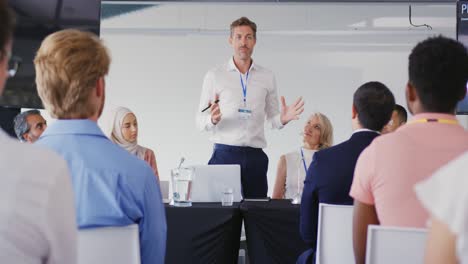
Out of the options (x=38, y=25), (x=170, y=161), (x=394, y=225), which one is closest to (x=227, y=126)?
(x=38, y=25)

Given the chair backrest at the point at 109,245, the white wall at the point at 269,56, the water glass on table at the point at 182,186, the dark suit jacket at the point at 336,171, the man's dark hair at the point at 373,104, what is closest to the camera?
the chair backrest at the point at 109,245

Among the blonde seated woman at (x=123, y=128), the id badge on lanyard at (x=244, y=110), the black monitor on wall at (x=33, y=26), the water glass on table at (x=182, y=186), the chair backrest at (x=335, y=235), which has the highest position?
the black monitor on wall at (x=33, y=26)

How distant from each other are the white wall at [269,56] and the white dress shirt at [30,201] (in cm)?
Answer: 768

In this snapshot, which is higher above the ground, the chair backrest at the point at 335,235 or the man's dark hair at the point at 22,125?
the man's dark hair at the point at 22,125

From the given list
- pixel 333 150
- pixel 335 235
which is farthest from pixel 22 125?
pixel 335 235

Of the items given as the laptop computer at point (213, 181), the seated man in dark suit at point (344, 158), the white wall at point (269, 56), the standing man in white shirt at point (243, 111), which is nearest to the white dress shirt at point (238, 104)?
the standing man in white shirt at point (243, 111)

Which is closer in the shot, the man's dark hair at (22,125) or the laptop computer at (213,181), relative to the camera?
the laptop computer at (213,181)

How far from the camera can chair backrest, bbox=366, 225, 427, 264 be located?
84.4 inches

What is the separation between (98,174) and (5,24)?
0.86 meters

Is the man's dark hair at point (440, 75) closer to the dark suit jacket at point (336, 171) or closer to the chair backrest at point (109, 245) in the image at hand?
the dark suit jacket at point (336, 171)

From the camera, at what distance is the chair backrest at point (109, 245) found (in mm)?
1904

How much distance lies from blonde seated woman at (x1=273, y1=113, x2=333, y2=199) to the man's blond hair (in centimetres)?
320

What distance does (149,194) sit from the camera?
2131mm

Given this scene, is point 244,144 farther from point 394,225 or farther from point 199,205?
point 394,225
